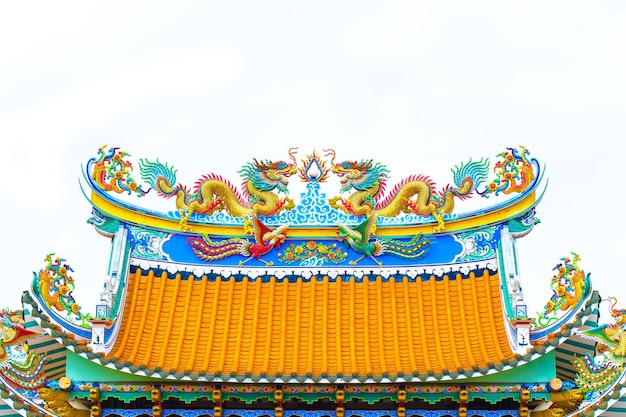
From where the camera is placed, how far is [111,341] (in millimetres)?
14297

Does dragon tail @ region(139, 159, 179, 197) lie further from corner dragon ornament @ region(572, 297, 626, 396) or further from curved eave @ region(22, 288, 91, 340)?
corner dragon ornament @ region(572, 297, 626, 396)

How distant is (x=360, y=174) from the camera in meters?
16.3

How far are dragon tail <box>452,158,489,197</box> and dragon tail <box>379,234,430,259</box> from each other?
86 cm

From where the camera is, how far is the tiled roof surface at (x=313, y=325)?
14000 millimetres

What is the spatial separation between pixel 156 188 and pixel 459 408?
17.2ft

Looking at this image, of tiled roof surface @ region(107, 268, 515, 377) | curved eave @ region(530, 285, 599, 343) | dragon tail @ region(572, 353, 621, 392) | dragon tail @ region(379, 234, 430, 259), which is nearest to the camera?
dragon tail @ region(572, 353, 621, 392)

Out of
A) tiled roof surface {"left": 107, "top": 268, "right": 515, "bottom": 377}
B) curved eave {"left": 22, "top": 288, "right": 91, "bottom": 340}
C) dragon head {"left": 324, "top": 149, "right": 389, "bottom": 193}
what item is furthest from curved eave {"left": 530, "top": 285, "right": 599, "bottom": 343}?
curved eave {"left": 22, "top": 288, "right": 91, "bottom": 340}

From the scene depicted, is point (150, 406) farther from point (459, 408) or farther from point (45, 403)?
point (459, 408)

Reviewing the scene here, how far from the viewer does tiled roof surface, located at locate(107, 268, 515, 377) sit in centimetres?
1400

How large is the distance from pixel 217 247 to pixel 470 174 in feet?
11.7

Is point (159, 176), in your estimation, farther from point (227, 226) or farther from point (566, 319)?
point (566, 319)

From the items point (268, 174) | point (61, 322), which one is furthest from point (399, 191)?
point (61, 322)

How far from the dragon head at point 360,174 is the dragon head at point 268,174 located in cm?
63

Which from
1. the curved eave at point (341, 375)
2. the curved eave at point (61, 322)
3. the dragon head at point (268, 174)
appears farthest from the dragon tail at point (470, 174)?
the curved eave at point (61, 322)
